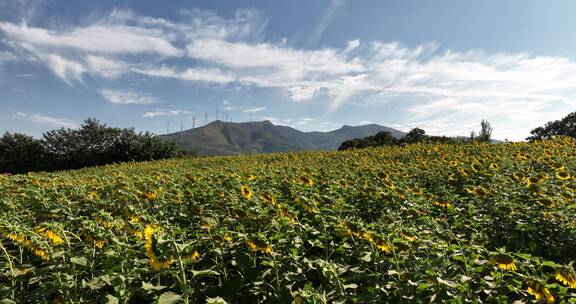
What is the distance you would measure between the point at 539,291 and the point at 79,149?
1650 inches

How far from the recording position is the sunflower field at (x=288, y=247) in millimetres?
2443

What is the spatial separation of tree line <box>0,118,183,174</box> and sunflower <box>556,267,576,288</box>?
35673 millimetres

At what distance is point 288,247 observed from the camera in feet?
9.90

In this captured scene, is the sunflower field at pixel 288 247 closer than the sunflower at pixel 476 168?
Yes

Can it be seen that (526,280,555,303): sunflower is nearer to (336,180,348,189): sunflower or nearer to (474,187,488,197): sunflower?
(474,187,488,197): sunflower

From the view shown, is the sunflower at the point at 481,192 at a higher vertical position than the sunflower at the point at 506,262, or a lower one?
higher

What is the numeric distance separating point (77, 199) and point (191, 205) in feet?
5.46

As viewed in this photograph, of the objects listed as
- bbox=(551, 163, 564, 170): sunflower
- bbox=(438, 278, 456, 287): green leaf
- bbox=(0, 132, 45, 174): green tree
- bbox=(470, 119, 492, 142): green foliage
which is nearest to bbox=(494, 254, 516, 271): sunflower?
bbox=(438, 278, 456, 287): green leaf

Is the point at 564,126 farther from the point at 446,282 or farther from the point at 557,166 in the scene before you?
the point at 446,282

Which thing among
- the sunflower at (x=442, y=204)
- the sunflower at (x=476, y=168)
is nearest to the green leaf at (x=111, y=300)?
the sunflower at (x=442, y=204)

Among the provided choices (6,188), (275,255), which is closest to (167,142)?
(6,188)

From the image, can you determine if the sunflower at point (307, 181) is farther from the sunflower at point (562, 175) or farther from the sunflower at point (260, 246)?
the sunflower at point (562, 175)

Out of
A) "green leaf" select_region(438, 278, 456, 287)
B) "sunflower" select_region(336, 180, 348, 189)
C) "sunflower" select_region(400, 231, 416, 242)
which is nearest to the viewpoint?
"green leaf" select_region(438, 278, 456, 287)

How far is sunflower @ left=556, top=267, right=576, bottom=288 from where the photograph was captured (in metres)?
2.35
